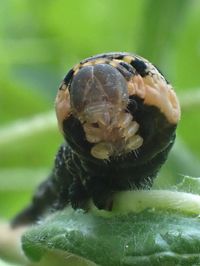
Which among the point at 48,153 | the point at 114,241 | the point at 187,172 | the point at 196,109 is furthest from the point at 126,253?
the point at 48,153

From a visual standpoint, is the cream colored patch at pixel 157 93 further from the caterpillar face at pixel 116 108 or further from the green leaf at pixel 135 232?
the green leaf at pixel 135 232

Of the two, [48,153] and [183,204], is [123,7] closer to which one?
[48,153]

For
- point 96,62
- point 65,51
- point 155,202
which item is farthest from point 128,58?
point 65,51

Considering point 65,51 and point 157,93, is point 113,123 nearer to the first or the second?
point 157,93

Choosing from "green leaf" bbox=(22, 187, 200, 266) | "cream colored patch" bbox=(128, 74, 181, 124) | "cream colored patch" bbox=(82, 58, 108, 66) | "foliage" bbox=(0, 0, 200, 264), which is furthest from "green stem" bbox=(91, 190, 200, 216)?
"foliage" bbox=(0, 0, 200, 264)

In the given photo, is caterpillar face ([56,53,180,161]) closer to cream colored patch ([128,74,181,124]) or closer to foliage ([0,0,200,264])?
cream colored patch ([128,74,181,124])

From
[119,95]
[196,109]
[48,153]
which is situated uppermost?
[119,95]
